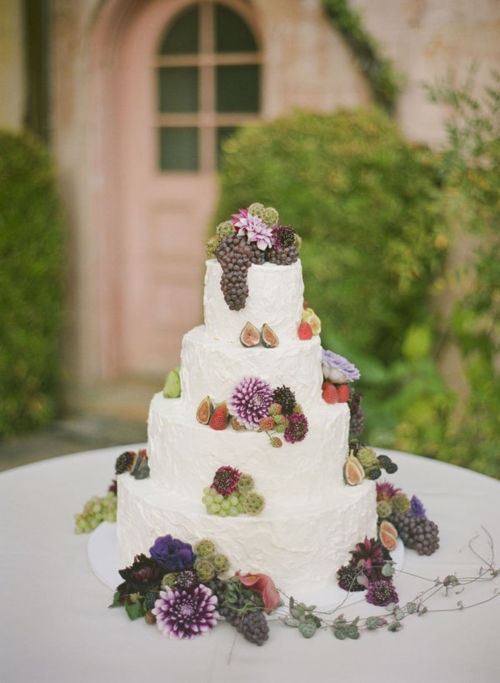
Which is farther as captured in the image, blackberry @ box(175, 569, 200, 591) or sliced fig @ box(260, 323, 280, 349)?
sliced fig @ box(260, 323, 280, 349)

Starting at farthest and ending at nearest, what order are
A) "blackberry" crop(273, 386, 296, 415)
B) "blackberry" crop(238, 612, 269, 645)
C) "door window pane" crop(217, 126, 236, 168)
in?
"door window pane" crop(217, 126, 236, 168)
"blackberry" crop(273, 386, 296, 415)
"blackberry" crop(238, 612, 269, 645)

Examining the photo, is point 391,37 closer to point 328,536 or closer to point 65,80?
point 65,80

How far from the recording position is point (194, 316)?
22.6 feet

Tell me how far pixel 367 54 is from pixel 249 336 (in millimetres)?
4144

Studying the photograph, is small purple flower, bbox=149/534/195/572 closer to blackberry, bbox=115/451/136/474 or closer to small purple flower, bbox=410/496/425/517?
blackberry, bbox=115/451/136/474

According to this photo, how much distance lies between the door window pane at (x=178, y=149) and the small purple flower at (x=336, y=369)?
170 inches

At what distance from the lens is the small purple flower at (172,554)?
2.47m

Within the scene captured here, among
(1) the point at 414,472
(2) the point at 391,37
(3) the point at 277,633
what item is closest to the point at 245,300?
(3) the point at 277,633

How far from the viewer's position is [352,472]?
9.02ft

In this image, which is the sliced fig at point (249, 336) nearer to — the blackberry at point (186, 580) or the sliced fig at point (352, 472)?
the sliced fig at point (352, 472)

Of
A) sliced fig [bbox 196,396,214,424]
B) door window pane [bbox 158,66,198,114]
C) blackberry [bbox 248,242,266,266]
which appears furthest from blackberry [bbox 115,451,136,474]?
door window pane [bbox 158,66,198,114]

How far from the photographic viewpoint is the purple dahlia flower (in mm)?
2555

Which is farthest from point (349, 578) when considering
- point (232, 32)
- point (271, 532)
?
point (232, 32)

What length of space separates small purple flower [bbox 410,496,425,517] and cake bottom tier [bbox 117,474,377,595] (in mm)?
307
